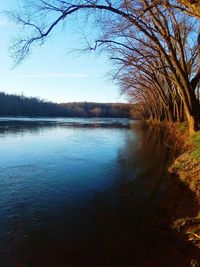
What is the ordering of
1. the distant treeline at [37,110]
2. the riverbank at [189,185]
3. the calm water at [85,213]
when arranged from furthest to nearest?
the distant treeline at [37,110], the riverbank at [189,185], the calm water at [85,213]

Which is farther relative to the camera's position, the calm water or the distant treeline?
the distant treeline

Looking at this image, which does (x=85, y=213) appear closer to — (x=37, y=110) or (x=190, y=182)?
(x=190, y=182)

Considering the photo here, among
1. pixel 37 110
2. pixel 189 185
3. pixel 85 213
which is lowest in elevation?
pixel 85 213

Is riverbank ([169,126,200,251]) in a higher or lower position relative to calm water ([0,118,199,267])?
higher

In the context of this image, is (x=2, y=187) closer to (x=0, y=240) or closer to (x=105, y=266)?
(x=0, y=240)

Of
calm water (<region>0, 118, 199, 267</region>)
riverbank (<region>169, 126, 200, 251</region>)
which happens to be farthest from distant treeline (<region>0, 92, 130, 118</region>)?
riverbank (<region>169, 126, 200, 251</region>)

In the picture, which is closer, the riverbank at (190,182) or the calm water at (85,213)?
the calm water at (85,213)

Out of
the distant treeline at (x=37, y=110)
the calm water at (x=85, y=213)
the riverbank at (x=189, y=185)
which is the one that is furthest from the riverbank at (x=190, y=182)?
the distant treeline at (x=37, y=110)

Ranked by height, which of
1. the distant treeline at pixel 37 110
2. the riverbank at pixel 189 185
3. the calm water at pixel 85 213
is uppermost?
the distant treeline at pixel 37 110

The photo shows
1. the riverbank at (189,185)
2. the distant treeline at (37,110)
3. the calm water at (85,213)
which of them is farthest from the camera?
the distant treeline at (37,110)

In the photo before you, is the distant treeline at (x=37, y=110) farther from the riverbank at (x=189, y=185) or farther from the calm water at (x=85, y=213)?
the riverbank at (x=189, y=185)

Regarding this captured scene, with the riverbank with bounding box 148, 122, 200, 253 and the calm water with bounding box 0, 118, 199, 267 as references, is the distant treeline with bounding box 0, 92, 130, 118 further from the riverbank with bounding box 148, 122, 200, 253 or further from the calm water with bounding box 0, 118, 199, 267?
the riverbank with bounding box 148, 122, 200, 253

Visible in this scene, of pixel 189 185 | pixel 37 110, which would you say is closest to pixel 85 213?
pixel 189 185

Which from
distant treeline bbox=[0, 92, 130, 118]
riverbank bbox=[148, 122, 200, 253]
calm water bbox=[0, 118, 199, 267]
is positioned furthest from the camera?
distant treeline bbox=[0, 92, 130, 118]
